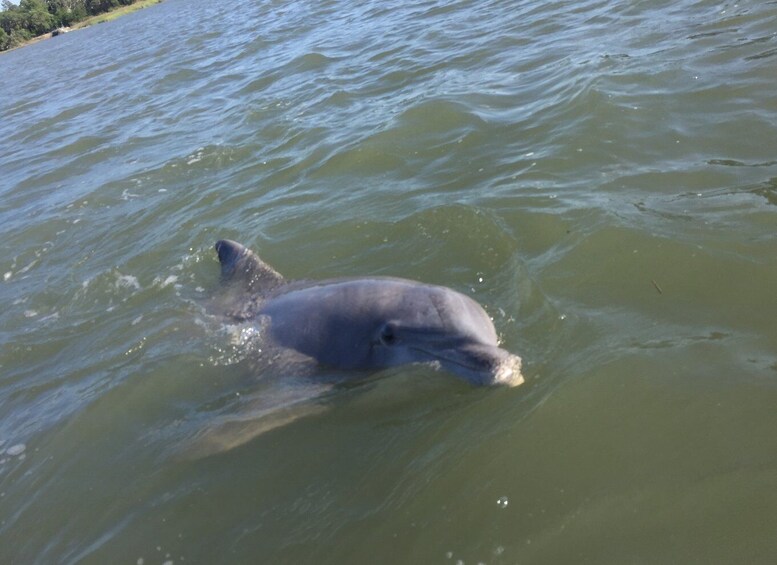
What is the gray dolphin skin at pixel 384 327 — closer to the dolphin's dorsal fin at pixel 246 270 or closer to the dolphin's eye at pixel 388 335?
the dolphin's eye at pixel 388 335

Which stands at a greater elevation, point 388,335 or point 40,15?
point 40,15

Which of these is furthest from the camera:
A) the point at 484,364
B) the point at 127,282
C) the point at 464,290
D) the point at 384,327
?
the point at 127,282

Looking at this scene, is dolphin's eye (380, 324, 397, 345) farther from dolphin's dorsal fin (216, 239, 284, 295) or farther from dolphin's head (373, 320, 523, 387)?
dolphin's dorsal fin (216, 239, 284, 295)

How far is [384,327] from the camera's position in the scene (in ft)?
16.8

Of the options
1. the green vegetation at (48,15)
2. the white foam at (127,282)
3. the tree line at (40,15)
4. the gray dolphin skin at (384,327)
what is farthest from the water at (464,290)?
the tree line at (40,15)

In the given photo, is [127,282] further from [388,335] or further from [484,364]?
[484,364]

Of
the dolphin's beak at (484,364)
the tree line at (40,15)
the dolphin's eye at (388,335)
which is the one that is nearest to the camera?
the dolphin's beak at (484,364)

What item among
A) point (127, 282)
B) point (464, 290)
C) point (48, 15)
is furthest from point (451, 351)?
point (48, 15)

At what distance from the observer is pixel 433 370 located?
4898mm

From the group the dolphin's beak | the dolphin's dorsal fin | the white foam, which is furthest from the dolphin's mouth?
the white foam

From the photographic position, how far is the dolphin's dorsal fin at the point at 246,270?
680 cm

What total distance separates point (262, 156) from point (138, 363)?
5.65m

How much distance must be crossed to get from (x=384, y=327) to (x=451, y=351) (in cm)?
65

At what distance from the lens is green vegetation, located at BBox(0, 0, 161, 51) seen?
8343cm
